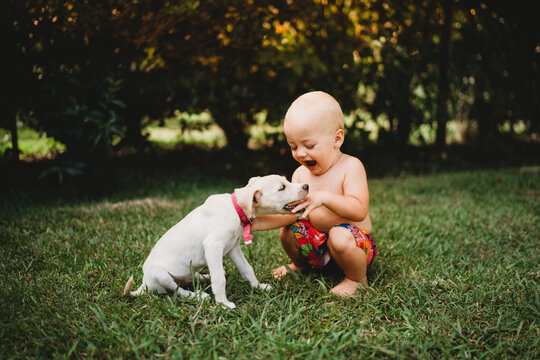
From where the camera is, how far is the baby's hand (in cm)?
236

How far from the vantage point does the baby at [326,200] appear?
2400mm

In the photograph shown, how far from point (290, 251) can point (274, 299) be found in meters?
0.47

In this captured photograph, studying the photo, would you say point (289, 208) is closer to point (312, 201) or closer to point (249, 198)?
point (312, 201)

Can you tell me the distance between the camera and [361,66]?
592cm

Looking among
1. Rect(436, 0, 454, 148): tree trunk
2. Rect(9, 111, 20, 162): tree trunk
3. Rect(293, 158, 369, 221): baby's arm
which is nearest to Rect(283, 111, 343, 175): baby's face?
Rect(293, 158, 369, 221): baby's arm

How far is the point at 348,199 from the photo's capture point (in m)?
2.39

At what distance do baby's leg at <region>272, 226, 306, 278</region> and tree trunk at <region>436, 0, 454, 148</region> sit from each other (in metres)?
4.96

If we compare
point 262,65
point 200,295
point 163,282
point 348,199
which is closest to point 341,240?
point 348,199

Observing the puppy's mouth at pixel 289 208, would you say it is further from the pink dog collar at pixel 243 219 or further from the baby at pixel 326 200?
the pink dog collar at pixel 243 219

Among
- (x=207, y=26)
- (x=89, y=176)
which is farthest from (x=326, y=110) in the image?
(x=89, y=176)

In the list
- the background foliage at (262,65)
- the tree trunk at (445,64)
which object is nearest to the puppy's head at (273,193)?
the background foliage at (262,65)

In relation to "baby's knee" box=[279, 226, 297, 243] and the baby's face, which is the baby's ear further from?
"baby's knee" box=[279, 226, 297, 243]

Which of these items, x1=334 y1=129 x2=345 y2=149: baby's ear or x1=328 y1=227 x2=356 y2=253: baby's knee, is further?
x1=334 y1=129 x2=345 y2=149: baby's ear

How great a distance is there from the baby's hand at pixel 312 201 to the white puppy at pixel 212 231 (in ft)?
0.12
